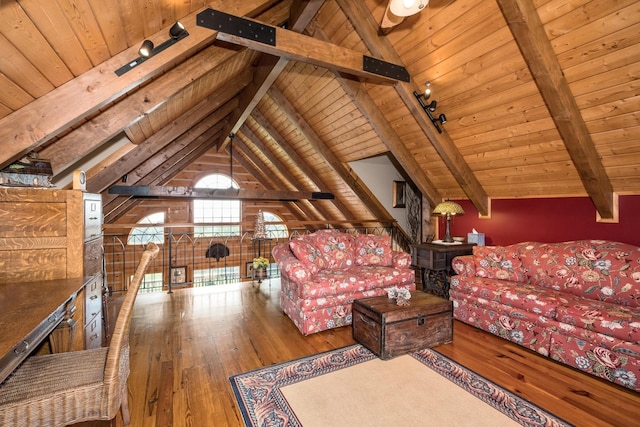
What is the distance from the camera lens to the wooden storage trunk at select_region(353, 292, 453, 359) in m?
2.49

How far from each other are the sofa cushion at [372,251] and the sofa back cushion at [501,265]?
107 centimetres

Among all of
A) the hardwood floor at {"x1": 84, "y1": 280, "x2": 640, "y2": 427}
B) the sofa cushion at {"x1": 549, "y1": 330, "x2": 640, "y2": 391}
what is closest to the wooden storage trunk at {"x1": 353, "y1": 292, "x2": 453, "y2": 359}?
the hardwood floor at {"x1": 84, "y1": 280, "x2": 640, "y2": 427}

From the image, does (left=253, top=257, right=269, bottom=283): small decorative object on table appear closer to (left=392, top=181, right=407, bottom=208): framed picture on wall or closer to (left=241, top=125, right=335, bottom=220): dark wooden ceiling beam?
(left=241, top=125, right=335, bottom=220): dark wooden ceiling beam

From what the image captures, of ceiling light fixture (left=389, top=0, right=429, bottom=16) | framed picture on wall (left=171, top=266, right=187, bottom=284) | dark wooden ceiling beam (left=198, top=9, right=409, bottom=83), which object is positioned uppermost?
dark wooden ceiling beam (left=198, top=9, right=409, bottom=83)

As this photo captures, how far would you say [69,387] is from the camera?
1.29 m

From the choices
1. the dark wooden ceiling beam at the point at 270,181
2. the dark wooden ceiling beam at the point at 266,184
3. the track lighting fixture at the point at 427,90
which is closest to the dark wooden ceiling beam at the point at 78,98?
the track lighting fixture at the point at 427,90

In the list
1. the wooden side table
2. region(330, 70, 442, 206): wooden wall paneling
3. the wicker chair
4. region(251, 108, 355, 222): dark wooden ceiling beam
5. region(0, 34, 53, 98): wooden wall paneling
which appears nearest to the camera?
the wicker chair

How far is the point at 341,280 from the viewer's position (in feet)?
10.4

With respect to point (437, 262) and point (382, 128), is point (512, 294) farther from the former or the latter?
point (382, 128)

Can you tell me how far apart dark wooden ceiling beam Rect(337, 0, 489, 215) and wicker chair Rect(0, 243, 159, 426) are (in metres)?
2.96

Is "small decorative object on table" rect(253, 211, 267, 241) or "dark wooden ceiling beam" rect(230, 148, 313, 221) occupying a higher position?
"dark wooden ceiling beam" rect(230, 148, 313, 221)

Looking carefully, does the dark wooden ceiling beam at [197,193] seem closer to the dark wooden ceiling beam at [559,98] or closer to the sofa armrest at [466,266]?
the sofa armrest at [466,266]

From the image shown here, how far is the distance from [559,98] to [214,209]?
7794 mm

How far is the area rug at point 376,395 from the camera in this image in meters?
1.80
